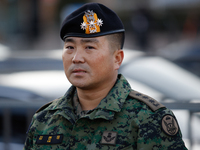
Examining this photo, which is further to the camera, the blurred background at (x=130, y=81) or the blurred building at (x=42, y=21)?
the blurred building at (x=42, y=21)

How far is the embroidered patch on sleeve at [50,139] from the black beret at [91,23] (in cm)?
72

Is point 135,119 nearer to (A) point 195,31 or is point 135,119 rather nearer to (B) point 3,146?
(B) point 3,146

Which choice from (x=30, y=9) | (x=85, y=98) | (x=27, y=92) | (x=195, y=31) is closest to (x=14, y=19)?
(x=30, y=9)

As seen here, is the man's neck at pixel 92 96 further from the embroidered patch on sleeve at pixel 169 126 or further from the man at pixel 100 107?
the embroidered patch on sleeve at pixel 169 126

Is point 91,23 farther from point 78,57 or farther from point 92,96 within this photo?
point 92,96

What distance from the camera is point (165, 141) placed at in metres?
2.17

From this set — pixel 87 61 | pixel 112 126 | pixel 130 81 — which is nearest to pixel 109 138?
pixel 112 126

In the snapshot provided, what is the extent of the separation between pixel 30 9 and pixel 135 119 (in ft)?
60.8

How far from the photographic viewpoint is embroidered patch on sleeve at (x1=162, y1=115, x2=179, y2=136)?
7.16 ft

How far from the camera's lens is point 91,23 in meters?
2.36

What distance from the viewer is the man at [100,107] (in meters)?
2.22

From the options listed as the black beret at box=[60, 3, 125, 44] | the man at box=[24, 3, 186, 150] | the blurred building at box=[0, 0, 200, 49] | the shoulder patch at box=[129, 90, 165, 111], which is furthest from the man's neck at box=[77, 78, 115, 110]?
the blurred building at box=[0, 0, 200, 49]

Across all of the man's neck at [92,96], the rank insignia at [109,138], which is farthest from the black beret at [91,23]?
the rank insignia at [109,138]

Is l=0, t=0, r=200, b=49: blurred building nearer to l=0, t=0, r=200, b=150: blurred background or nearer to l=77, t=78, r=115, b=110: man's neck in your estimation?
l=0, t=0, r=200, b=150: blurred background
